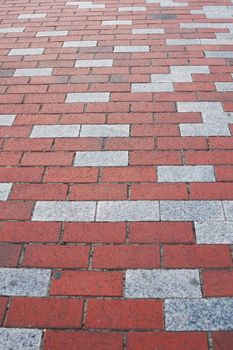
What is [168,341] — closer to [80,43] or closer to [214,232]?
[214,232]

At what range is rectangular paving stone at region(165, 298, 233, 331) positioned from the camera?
66.8 inches

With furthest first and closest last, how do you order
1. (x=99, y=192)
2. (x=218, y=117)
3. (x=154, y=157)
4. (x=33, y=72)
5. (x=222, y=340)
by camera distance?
(x=33, y=72)
(x=218, y=117)
(x=154, y=157)
(x=99, y=192)
(x=222, y=340)

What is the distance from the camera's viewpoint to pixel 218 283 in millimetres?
1852

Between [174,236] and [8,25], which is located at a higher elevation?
[8,25]

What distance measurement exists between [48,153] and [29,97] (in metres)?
0.85

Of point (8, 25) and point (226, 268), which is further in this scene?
point (8, 25)

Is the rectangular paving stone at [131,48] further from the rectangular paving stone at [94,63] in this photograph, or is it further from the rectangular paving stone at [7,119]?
the rectangular paving stone at [7,119]

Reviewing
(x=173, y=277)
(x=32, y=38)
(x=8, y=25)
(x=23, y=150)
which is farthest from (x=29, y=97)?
(x=173, y=277)

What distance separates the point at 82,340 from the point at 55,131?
Result: 63.9 inches

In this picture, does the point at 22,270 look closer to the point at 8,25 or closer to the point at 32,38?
the point at 32,38

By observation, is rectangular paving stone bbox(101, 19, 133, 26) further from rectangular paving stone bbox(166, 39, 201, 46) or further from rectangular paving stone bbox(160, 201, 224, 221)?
rectangular paving stone bbox(160, 201, 224, 221)

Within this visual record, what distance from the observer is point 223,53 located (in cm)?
377

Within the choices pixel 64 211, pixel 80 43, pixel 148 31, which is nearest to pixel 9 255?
pixel 64 211

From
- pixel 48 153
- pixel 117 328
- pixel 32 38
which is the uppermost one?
pixel 32 38
